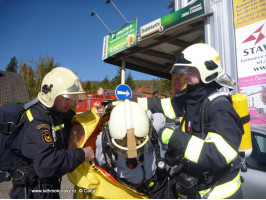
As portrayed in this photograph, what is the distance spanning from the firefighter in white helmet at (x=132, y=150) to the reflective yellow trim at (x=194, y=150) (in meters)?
0.40

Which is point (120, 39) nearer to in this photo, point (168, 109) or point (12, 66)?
point (168, 109)

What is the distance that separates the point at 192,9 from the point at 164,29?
130 cm

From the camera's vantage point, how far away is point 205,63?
1.70 m

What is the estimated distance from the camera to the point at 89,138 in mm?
1835

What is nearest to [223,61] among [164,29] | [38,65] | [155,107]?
[164,29]

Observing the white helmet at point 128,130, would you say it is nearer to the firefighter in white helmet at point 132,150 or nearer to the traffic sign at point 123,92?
the firefighter in white helmet at point 132,150

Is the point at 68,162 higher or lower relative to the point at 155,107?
lower

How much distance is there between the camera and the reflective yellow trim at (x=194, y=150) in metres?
1.26

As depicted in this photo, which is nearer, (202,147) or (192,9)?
(202,147)

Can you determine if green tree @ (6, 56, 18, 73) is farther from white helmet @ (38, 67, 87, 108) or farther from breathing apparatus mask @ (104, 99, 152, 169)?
breathing apparatus mask @ (104, 99, 152, 169)

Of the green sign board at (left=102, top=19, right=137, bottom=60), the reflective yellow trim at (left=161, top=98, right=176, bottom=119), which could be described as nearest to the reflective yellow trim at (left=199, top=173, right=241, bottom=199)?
the reflective yellow trim at (left=161, top=98, right=176, bottom=119)

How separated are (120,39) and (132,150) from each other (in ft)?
28.0

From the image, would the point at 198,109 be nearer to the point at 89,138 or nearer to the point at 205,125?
the point at 205,125

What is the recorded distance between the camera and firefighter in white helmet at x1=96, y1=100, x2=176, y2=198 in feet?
5.01
